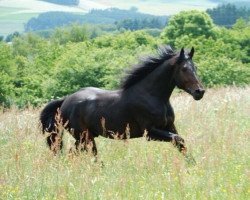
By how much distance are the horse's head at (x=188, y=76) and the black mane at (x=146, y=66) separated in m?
0.36

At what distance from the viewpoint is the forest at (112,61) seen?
129 ft

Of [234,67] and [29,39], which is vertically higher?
[234,67]

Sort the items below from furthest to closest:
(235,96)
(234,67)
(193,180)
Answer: (234,67)
(235,96)
(193,180)

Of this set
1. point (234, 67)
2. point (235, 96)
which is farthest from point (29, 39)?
point (235, 96)

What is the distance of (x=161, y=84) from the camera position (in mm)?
8531

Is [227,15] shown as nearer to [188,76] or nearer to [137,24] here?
[137,24]

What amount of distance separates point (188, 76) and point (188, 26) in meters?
63.4

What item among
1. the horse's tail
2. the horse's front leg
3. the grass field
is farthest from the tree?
the grass field

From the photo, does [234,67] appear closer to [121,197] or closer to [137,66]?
[137,66]

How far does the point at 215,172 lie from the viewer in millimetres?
6359

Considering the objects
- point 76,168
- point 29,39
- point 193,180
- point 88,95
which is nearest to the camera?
point 193,180

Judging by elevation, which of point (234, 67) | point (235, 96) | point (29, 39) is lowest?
point (29, 39)

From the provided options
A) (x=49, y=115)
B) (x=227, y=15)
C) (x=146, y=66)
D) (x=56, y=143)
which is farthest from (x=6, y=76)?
(x=227, y=15)

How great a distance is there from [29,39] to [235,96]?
115 metres
